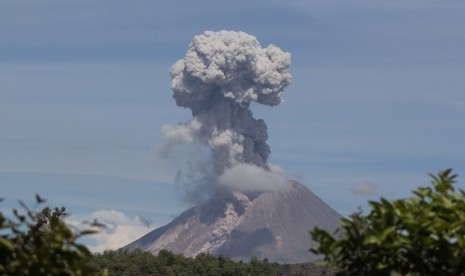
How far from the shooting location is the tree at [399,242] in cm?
1415

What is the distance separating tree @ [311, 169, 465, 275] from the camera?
14.1 m

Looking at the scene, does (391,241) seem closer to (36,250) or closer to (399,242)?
(399,242)

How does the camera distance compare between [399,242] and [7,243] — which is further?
[399,242]

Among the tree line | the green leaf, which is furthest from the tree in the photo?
the green leaf

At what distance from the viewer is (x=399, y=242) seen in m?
14.3

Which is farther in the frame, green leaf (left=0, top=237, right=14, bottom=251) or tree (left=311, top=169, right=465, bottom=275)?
tree (left=311, top=169, right=465, bottom=275)

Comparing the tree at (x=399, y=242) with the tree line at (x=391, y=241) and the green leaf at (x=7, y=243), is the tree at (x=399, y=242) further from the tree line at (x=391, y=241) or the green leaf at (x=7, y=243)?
the green leaf at (x=7, y=243)

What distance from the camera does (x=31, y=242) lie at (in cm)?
1372

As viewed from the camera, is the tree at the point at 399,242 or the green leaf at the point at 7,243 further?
the tree at the point at 399,242

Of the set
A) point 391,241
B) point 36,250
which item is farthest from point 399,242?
point 36,250

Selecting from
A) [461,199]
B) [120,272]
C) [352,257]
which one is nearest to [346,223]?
[352,257]

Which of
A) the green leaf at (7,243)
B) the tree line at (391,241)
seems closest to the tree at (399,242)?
the tree line at (391,241)

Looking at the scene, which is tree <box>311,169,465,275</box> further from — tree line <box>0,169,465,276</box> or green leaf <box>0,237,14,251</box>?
green leaf <box>0,237,14,251</box>

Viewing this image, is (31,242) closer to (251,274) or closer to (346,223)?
(346,223)
